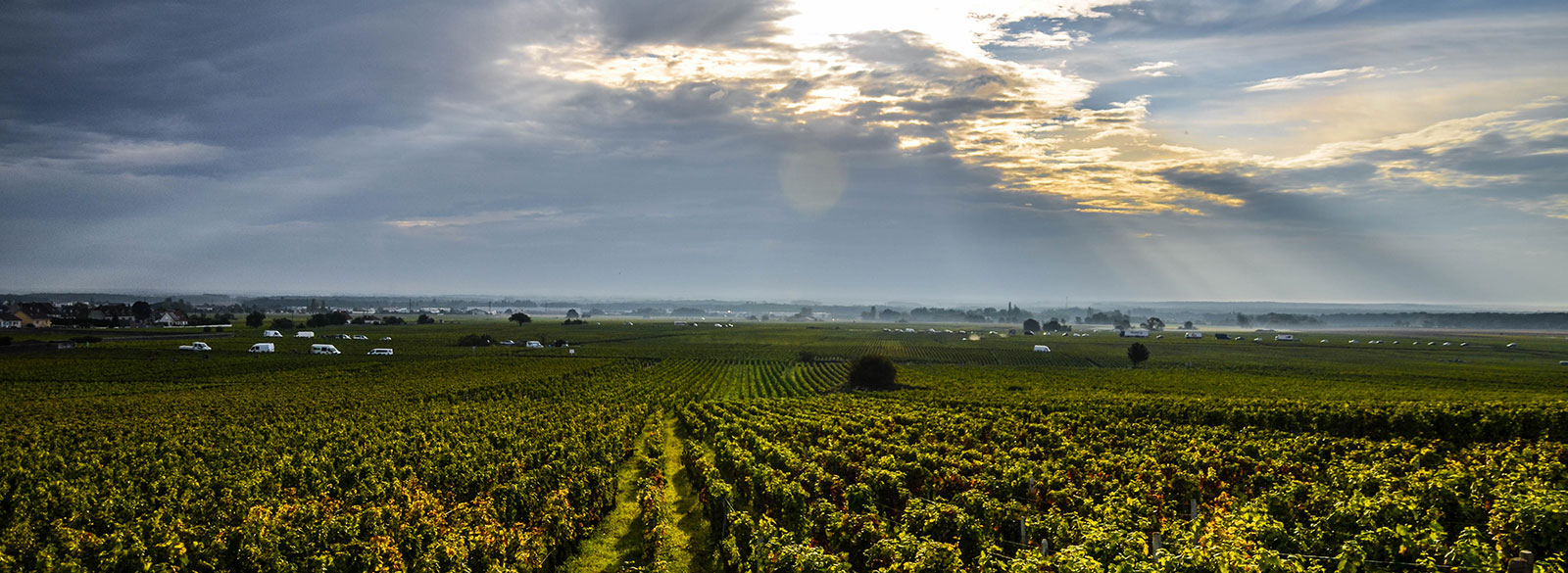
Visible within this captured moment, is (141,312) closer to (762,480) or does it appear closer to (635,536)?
(635,536)

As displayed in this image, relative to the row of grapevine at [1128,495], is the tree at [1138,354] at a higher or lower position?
lower

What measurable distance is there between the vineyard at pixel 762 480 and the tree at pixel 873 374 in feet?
30.3

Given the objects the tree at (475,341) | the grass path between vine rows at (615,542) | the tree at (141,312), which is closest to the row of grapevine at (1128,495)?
the grass path between vine rows at (615,542)

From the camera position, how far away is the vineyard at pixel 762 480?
13.7m

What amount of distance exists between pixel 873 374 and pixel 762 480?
47.0 meters

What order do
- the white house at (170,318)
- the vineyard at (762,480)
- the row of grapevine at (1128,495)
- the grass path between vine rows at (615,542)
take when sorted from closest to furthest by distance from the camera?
the row of grapevine at (1128,495) → the vineyard at (762,480) → the grass path between vine rows at (615,542) → the white house at (170,318)

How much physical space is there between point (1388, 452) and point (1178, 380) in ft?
146

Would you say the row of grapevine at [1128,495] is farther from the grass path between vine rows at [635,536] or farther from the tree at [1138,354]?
the tree at [1138,354]

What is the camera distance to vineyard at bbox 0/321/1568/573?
13672 millimetres

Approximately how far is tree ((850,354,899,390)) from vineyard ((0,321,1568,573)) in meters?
9.22

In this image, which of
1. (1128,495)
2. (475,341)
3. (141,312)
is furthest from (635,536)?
(141,312)

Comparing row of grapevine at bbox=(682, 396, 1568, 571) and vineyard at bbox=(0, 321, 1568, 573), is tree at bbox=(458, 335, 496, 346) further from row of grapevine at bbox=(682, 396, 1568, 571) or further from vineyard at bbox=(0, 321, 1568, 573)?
row of grapevine at bbox=(682, 396, 1568, 571)

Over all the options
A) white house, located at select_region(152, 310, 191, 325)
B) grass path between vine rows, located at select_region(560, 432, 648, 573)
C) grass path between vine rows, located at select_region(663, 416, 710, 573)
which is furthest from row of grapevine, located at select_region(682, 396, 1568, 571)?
white house, located at select_region(152, 310, 191, 325)

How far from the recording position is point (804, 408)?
4203cm
